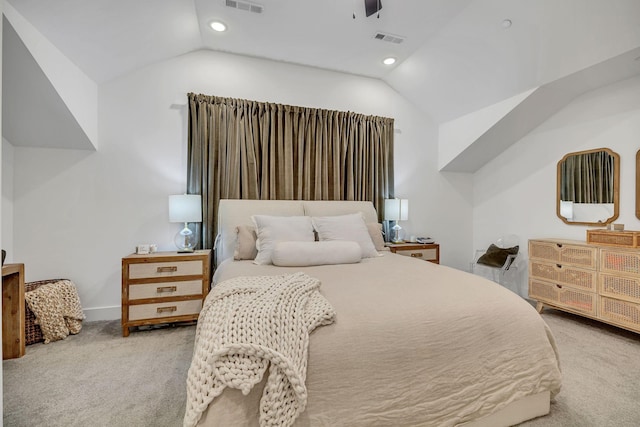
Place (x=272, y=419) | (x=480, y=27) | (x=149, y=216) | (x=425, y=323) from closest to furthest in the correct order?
(x=272, y=419), (x=425, y=323), (x=480, y=27), (x=149, y=216)

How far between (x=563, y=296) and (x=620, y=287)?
484 millimetres

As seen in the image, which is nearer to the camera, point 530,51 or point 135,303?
point 135,303

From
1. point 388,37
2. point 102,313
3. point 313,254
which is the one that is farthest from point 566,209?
point 102,313

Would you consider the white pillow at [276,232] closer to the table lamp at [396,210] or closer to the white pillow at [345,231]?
the white pillow at [345,231]

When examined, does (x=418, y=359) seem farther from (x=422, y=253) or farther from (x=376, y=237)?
(x=422, y=253)

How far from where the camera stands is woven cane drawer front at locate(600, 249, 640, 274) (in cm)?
245

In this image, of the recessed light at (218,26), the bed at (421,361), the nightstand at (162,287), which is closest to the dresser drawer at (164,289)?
the nightstand at (162,287)

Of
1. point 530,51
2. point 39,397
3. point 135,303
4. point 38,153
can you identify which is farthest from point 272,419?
point 530,51

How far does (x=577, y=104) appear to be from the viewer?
3.19 meters

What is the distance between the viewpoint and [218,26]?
2.82m

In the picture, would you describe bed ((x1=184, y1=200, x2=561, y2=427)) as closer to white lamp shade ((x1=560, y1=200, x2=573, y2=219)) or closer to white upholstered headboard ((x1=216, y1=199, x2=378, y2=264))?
white upholstered headboard ((x1=216, y1=199, x2=378, y2=264))

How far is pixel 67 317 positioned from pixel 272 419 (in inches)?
102

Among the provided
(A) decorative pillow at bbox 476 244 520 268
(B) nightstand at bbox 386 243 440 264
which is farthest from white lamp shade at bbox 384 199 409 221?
(A) decorative pillow at bbox 476 244 520 268

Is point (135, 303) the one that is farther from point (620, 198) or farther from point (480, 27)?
point (620, 198)
